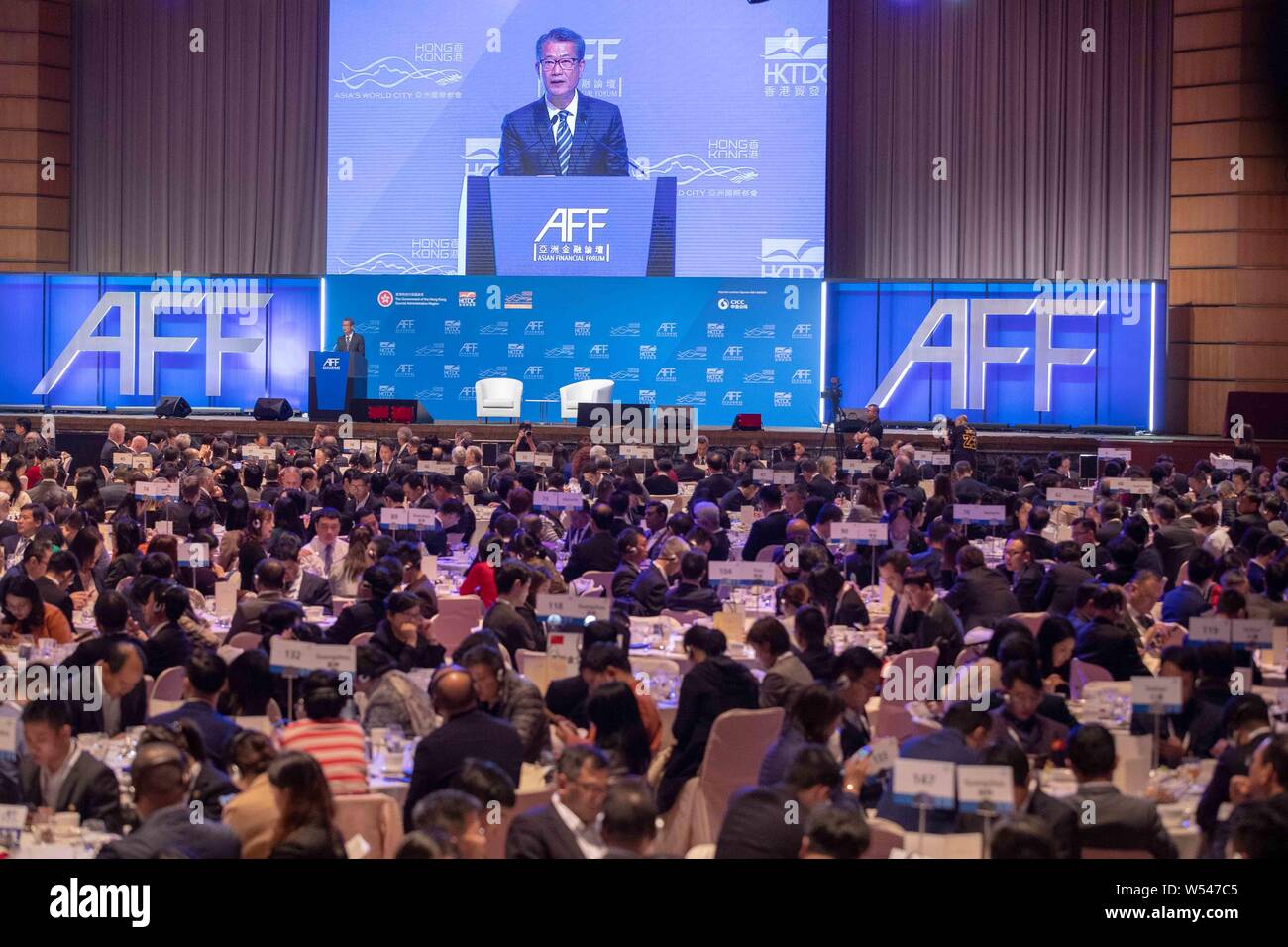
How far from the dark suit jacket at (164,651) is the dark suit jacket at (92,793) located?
2061 mm

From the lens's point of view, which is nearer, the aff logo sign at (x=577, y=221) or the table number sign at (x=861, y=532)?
the table number sign at (x=861, y=532)

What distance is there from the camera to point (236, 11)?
88.7 ft

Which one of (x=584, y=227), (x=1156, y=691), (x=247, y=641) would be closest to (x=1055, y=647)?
(x=1156, y=691)

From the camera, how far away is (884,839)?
234 inches

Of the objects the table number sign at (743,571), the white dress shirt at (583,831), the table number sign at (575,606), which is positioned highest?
the table number sign at (743,571)

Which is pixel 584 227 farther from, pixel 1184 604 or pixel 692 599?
pixel 1184 604

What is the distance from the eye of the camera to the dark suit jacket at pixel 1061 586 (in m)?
10.4

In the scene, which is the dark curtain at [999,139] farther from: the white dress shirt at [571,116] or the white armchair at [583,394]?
the white armchair at [583,394]

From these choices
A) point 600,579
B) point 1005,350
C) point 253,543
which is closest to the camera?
point 253,543

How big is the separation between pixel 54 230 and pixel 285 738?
22932mm

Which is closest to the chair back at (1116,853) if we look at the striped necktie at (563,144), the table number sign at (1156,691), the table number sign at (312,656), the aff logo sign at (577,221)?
the table number sign at (1156,691)

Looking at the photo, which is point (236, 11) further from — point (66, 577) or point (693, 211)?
point (66, 577)

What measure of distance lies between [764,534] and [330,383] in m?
11.7
